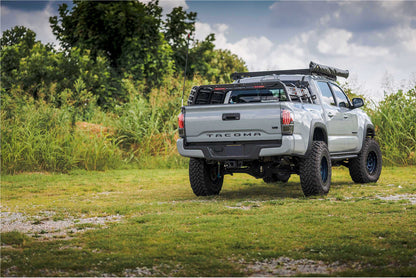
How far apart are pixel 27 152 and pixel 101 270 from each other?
388 inches

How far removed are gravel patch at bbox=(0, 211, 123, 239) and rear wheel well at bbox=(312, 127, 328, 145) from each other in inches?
146

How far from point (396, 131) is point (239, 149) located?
7.42 meters

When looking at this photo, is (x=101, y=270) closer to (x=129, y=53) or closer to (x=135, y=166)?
(x=135, y=166)

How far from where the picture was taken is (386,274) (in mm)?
4773

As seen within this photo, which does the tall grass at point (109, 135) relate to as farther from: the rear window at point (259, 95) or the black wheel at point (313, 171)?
the black wheel at point (313, 171)

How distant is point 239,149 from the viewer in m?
9.16


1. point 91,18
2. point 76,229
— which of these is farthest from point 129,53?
point 76,229

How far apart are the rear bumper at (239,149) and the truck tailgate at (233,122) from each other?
81 millimetres

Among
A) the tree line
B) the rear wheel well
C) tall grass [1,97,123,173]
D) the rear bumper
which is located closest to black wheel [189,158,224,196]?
the rear bumper

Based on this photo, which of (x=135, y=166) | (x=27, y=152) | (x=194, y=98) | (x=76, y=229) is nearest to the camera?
(x=76, y=229)

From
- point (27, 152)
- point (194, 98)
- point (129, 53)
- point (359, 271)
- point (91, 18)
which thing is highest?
point (91, 18)

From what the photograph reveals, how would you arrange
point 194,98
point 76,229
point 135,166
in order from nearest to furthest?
point 76,229 → point 194,98 → point 135,166

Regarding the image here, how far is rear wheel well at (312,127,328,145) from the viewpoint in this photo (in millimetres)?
10133

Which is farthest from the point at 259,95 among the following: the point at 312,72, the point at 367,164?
the point at 367,164
